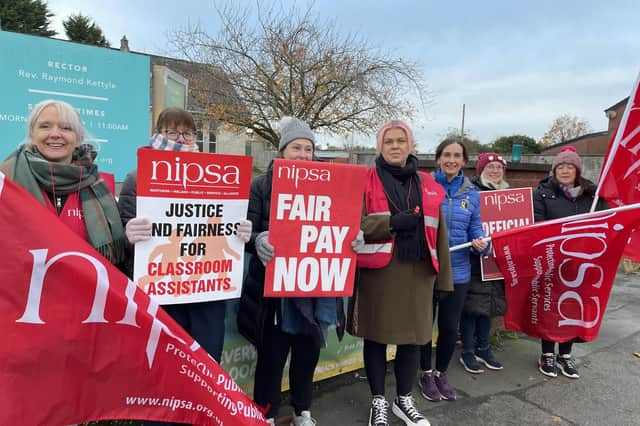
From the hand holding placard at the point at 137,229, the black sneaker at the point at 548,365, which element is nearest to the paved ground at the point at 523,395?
the black sneaker at the point at 548,365

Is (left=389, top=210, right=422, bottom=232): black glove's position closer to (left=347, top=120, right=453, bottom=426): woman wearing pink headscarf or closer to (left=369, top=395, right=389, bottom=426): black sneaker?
(left=347, top=120, right=453, bottom=426): woman wearing pink headscarf

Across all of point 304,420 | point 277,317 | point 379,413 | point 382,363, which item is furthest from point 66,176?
point 379,413

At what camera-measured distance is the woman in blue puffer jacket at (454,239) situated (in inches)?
133

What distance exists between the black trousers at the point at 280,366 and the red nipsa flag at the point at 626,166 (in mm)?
2842

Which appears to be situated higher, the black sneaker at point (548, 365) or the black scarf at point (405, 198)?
the black scarf at point (405, 198)

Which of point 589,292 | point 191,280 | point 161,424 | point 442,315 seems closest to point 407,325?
point 442,315

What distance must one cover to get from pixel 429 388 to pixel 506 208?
182 centimetres

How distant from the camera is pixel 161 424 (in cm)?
245

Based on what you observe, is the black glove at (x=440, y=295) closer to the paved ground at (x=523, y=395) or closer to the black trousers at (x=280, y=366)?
the paved ground at (x=523, y=395)

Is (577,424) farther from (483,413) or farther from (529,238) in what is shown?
(529,238)

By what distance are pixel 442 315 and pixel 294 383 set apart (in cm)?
130

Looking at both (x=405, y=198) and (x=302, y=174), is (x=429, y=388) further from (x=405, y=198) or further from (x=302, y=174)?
(x=302, y=174)

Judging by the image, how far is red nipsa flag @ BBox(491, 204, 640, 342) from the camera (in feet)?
11.3

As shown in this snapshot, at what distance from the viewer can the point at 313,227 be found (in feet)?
8.13
